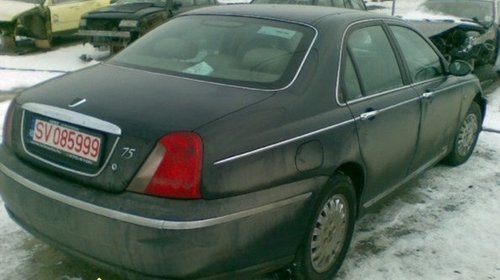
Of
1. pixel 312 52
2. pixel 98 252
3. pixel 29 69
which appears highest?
pixel 312 52

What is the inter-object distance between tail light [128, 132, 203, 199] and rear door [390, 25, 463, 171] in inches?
82.8

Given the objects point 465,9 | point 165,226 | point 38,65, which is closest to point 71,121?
point 165,226

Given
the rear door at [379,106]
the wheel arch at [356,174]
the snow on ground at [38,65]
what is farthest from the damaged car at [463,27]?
the snow on ground at [38,65]

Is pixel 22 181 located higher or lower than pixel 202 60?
lower

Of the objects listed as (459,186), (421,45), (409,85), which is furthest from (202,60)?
(459,186)

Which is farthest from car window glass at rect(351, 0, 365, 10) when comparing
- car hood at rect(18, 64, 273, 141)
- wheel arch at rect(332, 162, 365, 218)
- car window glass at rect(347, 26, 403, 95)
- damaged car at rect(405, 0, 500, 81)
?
car hood at rect(18, 64, 273, 141)

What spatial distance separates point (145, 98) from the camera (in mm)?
2516

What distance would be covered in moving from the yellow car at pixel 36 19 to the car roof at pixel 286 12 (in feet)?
29.8

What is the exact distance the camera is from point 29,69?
9.45 m

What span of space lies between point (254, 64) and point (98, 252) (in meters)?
1.28

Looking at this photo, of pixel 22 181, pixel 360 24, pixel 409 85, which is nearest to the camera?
pixel 22 181

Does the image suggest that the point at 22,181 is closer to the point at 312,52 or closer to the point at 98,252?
the point at 98,252

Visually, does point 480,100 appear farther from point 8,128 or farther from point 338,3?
point 338,3

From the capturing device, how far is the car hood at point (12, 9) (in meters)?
11.3
